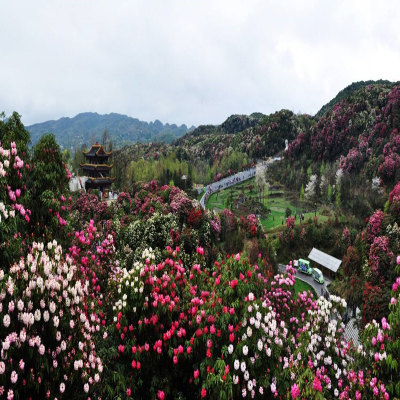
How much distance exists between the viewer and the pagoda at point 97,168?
43.8 meters

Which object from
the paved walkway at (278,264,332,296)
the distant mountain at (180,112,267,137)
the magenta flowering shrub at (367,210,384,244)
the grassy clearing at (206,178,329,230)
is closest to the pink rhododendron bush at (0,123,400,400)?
the magenta flowering shrub at (367,210,384,244)

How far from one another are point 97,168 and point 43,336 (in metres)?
42.7

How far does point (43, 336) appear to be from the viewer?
4.73m

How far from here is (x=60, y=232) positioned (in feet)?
29.6

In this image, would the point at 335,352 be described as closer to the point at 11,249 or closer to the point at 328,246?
the point at 11,249

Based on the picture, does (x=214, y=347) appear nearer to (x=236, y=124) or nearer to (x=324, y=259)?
(x=324, y=259)

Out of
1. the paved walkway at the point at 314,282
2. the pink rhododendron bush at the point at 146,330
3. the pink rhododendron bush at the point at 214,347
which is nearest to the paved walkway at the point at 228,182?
the paved walkway at the point at 314,282

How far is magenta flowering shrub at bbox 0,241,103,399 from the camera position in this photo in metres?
4.22

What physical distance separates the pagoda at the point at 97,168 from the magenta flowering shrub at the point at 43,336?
133ft

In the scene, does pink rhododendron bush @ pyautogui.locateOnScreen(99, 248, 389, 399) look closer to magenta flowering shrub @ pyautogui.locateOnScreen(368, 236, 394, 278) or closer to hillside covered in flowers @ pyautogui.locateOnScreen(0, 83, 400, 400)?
hillside covered in flowers @ pyautogui.locateOnScreen(0, 83, 400, 400)

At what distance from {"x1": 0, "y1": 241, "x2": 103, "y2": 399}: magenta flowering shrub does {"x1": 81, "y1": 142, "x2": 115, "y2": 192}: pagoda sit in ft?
133

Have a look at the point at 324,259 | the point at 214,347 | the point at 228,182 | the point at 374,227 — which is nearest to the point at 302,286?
the point at 324,259

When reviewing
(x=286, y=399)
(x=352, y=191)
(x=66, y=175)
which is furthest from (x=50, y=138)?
(x=352, y=191)

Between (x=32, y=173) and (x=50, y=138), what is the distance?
4.61 feet
